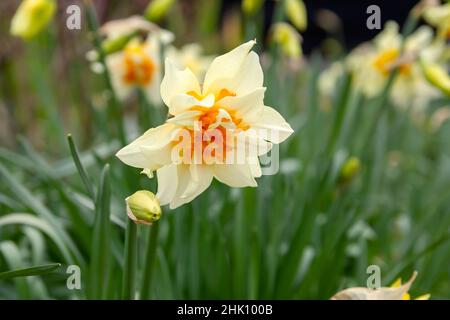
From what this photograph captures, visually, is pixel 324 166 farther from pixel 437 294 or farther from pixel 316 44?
pixel 316 44

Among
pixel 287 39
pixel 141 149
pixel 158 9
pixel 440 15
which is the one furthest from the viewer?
pixel 287 39

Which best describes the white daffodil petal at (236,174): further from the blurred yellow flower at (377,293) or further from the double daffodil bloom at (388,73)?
the double daffodil bloom at (388,73)

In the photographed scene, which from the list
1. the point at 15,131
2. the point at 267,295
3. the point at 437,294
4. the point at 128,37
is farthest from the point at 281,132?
the point at 15,131

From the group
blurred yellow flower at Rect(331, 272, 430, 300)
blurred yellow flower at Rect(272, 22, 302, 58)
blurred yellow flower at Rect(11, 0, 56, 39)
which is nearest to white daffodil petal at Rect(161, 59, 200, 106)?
blurred yellow flower at Rect(331, 272, 430, 300)

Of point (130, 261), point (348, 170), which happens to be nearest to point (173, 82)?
point (130, 261)

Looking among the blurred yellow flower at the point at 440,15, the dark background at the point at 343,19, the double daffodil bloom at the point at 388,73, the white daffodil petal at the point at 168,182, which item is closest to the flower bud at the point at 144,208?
the white daffodil petal at the point at 168,182

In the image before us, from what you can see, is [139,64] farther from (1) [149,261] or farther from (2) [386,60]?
(1) [149,261]
